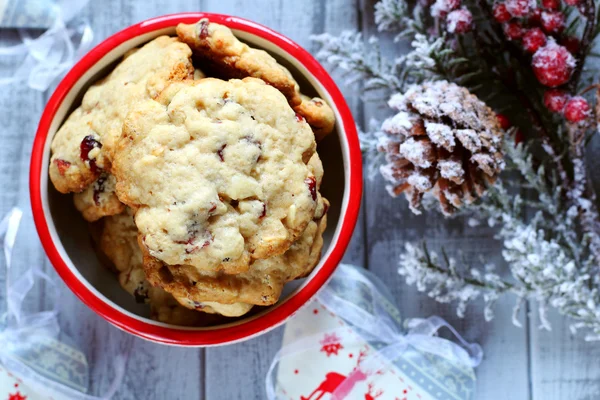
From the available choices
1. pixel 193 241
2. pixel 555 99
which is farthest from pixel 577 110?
pixel 193 241

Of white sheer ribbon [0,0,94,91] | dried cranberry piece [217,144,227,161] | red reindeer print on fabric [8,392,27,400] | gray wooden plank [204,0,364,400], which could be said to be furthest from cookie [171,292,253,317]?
white sheer ribbon [0,0,94,91]

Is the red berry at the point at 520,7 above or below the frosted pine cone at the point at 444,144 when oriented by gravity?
above

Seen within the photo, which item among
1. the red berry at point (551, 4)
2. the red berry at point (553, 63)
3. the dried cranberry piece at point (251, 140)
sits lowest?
the dried cranberry piece at point (251, 140)

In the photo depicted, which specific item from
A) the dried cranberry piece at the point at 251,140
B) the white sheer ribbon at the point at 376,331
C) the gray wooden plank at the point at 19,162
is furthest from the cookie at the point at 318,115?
the gray wooden plank at the point at 19,162

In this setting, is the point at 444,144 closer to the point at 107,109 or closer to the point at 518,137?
the point at 518,137

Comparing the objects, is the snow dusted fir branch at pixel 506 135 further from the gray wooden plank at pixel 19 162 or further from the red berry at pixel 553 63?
the gray wooden plank at pixel 19 162

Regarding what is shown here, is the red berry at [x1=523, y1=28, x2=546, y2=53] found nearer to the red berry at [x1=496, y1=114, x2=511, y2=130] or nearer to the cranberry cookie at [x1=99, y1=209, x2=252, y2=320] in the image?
the red berry at [x1=496, y1=114, x2=511, y2=130]

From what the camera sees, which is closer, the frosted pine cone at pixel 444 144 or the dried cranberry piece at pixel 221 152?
the dried cranberry piece at pixel 221 152
